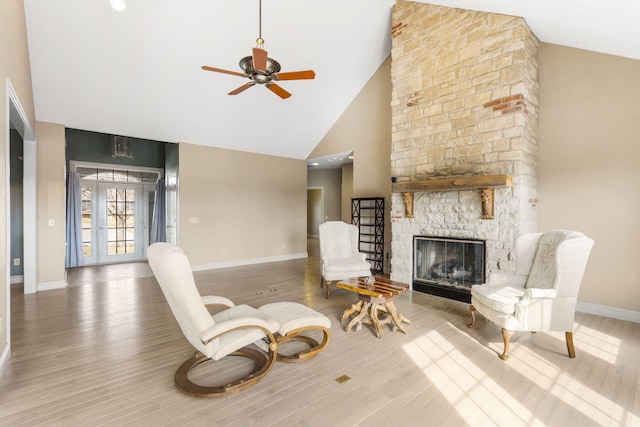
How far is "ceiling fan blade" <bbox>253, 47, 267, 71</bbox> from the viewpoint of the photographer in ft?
9.30

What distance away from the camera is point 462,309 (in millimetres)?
4141

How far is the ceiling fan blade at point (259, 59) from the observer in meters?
2.84

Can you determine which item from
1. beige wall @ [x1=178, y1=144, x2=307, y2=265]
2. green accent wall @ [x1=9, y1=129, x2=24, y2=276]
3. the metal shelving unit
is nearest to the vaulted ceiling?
beige wall @ [x1=178, y1=144, x2=307, y2=265]

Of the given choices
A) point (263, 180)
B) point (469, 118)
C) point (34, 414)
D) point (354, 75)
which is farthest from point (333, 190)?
point (34, 414)

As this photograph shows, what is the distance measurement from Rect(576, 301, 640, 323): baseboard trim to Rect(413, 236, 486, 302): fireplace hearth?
1.20 metres

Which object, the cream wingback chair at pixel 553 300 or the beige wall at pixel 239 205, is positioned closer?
the cream wingback chair at pixel 553 300

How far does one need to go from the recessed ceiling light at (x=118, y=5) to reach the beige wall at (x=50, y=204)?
2609 mm

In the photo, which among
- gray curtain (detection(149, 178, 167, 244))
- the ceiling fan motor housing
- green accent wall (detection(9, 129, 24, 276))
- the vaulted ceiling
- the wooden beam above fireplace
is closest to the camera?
the ceiling fan motor housing

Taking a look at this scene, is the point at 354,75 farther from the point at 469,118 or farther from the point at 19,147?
the point at 19,147

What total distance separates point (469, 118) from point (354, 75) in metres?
2.92

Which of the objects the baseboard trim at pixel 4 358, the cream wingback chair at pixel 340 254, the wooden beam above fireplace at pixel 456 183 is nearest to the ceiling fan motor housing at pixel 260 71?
the cream wingback chair at pixel 340 254

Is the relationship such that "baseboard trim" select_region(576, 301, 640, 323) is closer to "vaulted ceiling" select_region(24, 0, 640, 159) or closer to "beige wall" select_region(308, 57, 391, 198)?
"vaulted ceiling" select_region(24, 0, 640, 159)

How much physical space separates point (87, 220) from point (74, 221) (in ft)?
1.18

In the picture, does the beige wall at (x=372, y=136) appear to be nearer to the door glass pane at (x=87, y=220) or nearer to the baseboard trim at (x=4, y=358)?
the baseboard trim at (x=4, y=358)
